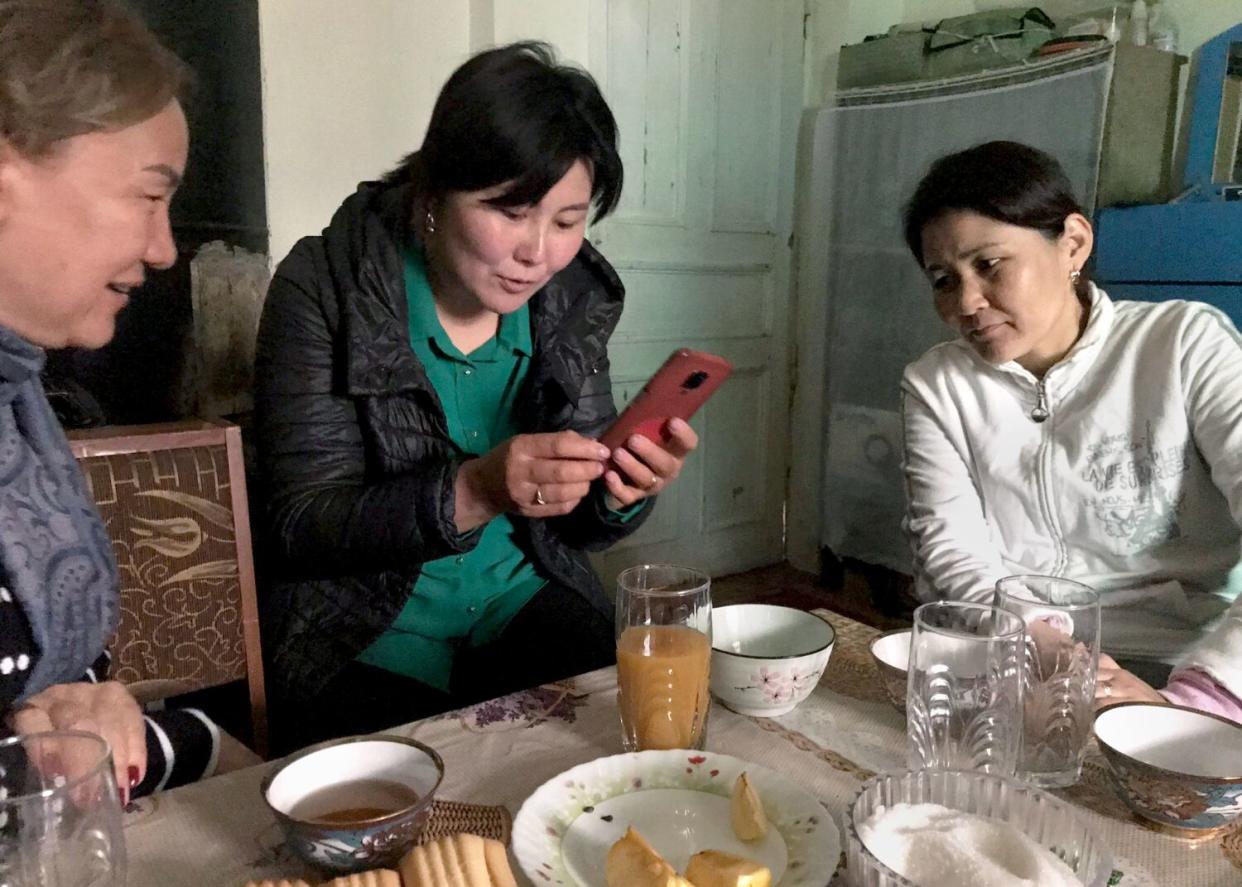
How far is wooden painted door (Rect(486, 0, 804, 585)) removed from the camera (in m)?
2.54

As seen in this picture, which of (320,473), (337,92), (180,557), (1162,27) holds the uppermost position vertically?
(1162,27)

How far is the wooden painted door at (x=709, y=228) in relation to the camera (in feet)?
8.32

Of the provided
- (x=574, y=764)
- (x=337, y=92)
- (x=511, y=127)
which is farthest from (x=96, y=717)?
(x=337, y=92)

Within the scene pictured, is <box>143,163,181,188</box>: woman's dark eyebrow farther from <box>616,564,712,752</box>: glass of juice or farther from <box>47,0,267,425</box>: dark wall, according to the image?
<box>47,0,267,425</box>: dark wall

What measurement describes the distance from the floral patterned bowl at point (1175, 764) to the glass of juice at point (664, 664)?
30 centimetres

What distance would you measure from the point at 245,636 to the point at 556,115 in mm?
777

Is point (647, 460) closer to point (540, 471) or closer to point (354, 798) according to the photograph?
point (540, 471)

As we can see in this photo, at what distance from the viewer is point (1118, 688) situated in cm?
81

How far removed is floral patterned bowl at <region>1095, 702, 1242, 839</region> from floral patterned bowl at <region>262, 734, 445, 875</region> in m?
0.48

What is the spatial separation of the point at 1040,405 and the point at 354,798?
1.02 metres

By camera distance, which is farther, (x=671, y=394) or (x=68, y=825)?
(x=671, y=394)

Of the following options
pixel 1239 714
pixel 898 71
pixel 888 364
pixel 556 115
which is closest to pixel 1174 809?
pixel 1239 714

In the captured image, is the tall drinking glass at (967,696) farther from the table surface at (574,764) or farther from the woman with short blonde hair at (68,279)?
the woman with short blonde hair at (68,279)

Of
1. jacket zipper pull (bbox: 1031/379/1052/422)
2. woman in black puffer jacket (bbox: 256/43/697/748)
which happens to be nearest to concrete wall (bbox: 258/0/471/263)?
woman in black puffer jacket (bbox: 256/43/697/748)
